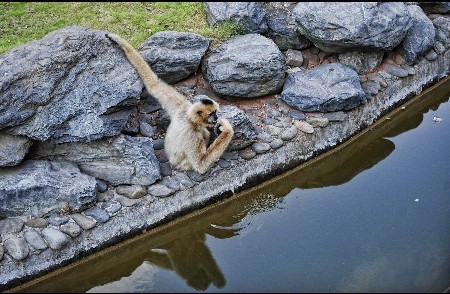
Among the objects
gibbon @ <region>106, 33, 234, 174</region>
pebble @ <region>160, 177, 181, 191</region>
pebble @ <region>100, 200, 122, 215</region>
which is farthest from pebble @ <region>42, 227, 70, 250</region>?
gibbon @ <region>106, 33, 234, 174</region>

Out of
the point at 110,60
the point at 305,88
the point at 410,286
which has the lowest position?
the point at 410,286

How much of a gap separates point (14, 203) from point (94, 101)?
8.13 feet

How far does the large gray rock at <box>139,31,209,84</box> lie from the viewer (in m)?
14.1

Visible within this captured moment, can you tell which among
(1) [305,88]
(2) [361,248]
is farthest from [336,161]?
(2) [361,248]

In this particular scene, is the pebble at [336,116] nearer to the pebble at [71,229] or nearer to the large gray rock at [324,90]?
the large gray rock at [324,90]

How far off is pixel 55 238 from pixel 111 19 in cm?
689

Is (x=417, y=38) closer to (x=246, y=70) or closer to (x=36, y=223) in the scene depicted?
(x=246, y=70)

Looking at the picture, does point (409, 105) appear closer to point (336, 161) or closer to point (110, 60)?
point (336, 161)

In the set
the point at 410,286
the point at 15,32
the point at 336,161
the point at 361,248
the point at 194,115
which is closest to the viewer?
the point at 410,286

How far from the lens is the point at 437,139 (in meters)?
14.5

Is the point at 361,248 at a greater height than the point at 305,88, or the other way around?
the point at 305,88

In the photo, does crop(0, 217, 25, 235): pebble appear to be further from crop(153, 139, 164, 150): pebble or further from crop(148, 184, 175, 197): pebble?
crop(153, 139, 164, 150): pebble

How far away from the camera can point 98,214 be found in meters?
11.9

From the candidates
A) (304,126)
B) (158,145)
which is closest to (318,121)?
(304,126)
